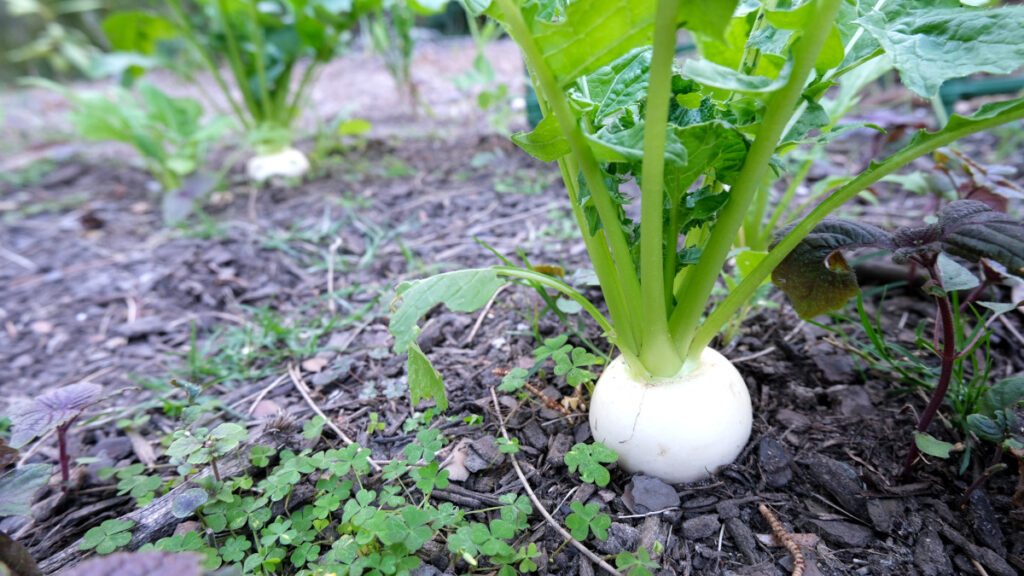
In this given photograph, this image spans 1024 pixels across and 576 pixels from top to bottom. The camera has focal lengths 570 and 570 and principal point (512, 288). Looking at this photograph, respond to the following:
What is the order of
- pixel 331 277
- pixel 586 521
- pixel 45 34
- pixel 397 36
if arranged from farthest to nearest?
pixel 45 34 < pixel 397 36 < pixel 331 277 < pixel 586 521

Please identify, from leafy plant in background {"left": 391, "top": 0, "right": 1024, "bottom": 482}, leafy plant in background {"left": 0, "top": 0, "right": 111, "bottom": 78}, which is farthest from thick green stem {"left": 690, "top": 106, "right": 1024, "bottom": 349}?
leafy plant in background {"left": 0, "top": 0, "right": 111, "bottom": 78}

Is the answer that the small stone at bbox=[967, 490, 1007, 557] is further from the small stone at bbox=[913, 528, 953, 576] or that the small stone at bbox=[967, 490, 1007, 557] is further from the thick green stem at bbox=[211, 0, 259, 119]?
Answer: the thick green stem at bbox=[211, 0, 259, 119]

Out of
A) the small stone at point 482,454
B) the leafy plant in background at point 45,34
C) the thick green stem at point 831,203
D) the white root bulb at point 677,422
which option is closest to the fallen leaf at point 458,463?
the small stone at point 482,454

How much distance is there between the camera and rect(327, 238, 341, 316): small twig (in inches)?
67.7

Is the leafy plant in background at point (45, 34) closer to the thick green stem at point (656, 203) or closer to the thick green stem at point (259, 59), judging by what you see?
the thick green stem at point (259, 59)

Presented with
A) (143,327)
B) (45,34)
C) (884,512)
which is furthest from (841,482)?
(45,34)

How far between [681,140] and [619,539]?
0.63m

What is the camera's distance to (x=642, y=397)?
95 centimetres

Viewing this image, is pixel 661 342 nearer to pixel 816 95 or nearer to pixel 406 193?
pixel 816 95

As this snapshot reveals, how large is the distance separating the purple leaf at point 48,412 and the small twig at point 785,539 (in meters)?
1.21

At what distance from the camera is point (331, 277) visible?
189 cm

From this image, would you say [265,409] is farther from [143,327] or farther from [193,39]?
[193,39]

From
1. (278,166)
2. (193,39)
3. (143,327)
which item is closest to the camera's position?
(143,327)

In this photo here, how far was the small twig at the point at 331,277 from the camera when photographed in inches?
67.7
